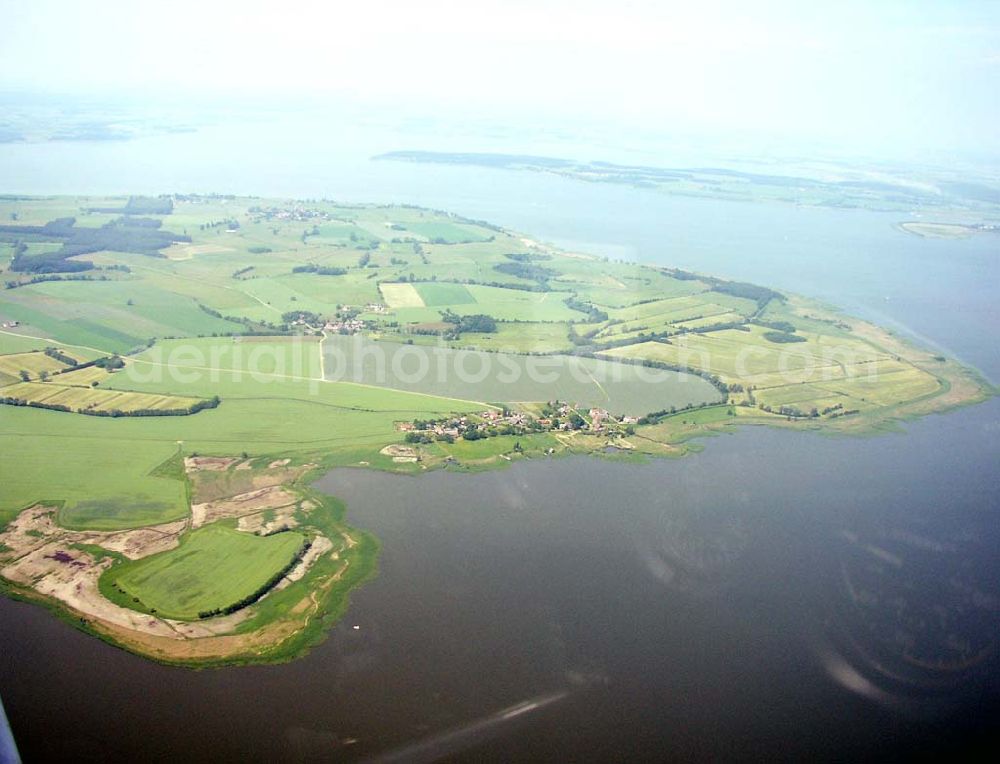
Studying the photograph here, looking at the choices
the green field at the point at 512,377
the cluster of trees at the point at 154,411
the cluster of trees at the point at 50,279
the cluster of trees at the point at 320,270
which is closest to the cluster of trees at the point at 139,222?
the cluster of trees at the point at 50,279

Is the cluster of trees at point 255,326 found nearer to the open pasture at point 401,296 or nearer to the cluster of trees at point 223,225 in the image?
the open pasture at point 401,296

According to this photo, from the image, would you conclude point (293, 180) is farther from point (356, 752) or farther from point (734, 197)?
point (356, 752)

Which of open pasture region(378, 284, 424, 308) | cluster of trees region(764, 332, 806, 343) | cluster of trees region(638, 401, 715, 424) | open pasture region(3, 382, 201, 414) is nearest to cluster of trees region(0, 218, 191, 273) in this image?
open pasture region(378, 284, 424, 308)

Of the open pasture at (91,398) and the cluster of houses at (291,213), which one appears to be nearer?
the open pasture at (91,398)

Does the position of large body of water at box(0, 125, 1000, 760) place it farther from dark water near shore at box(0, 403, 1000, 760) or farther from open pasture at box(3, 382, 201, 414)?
open pasture at box(3, 382, 201, 414)

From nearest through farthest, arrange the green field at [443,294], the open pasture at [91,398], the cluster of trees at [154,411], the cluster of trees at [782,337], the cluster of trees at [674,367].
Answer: the cluster of trees at [154,411]
the open pasture at [91,398]
the cluster of trees at [674,367]
the cluster of trees at [782,337]
the green field at [443,294]

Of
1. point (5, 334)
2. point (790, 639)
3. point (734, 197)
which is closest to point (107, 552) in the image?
point (790, 639)
